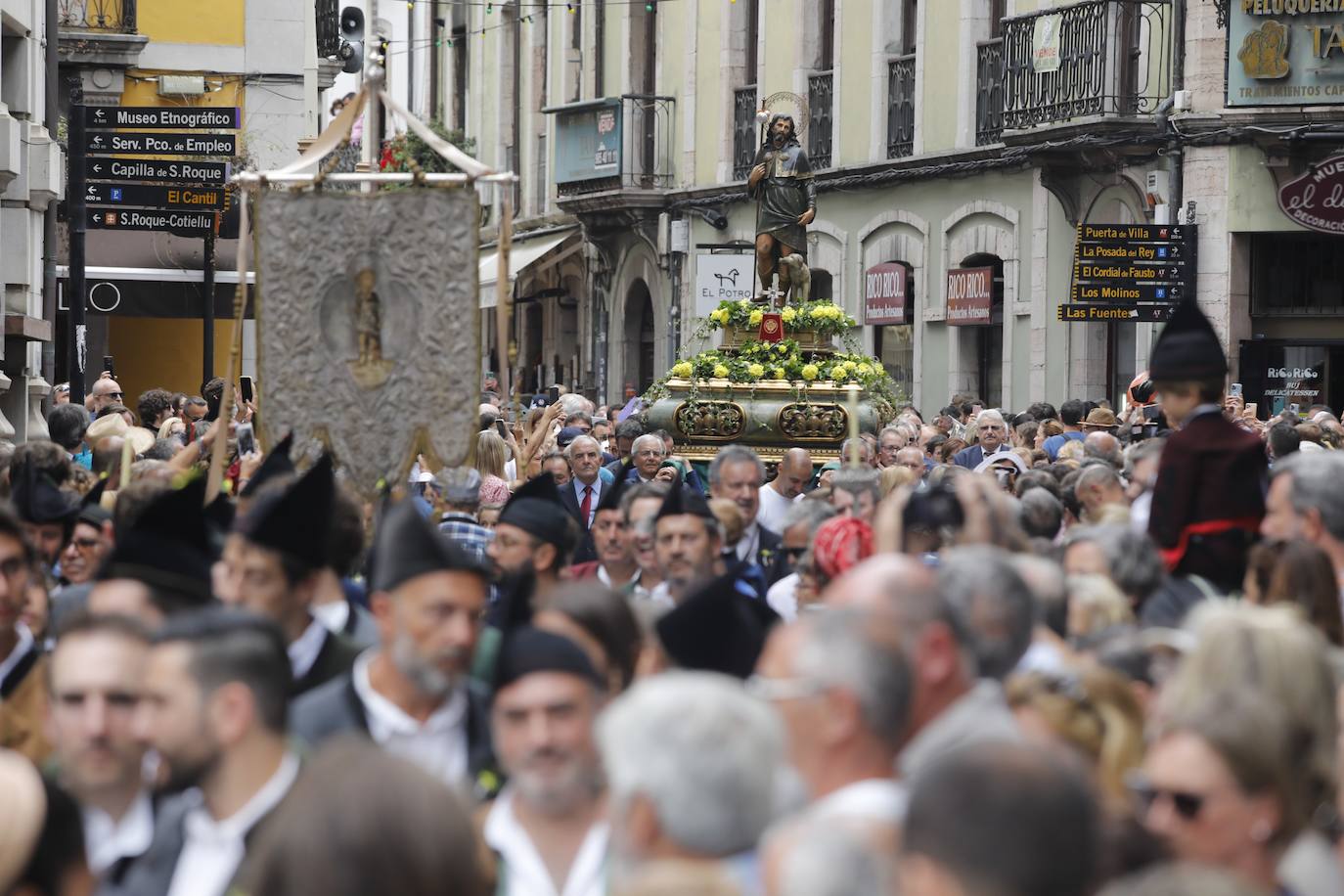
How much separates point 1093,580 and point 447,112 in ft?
146

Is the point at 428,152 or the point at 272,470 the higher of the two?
the point at 428,152

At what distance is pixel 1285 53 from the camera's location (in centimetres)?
2292

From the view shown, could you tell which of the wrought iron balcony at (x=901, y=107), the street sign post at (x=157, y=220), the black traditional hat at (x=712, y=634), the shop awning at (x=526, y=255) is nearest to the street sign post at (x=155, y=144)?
the street sign post at (x=157, y=220)

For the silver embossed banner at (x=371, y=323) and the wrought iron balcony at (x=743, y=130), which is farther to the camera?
the wrought iron balcony at (x=743, y=130)

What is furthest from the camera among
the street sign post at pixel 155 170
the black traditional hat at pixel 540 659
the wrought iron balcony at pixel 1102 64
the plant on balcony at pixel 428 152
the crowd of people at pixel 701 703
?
the wrought iron balcony at pixel 1102 64

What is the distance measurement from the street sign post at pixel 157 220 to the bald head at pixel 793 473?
9027mm

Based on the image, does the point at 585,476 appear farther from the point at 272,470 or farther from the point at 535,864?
the point at 535,864

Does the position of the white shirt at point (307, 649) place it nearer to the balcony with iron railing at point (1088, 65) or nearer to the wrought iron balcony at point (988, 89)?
the balcony with iron railing at point (1088, 65)

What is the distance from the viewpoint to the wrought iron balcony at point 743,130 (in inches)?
1372

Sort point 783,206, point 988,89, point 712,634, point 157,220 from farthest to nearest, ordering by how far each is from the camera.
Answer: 1. point 988,89
2. point 157,220
3. point 783,206
4. point 712,634

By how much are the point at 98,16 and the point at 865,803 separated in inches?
1056

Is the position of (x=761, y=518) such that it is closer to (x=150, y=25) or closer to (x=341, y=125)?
(x=341, y=125)

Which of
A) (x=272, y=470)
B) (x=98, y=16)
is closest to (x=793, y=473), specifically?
(x=272, y=470)

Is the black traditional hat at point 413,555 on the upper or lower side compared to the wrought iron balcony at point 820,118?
lower
